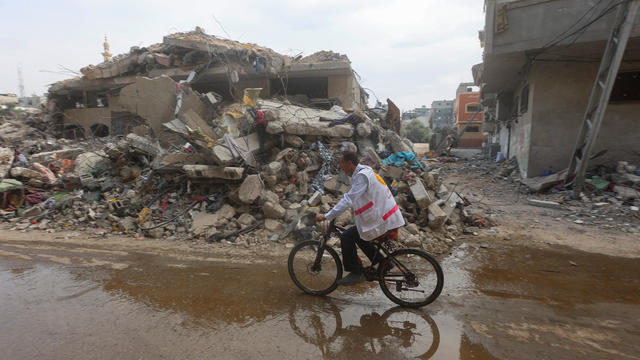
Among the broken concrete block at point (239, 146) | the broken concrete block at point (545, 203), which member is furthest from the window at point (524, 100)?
the broken concrete block at point (239, 146)

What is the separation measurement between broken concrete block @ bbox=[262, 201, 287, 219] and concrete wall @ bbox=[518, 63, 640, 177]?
8.41m

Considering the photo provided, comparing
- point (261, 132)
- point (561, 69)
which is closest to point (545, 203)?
point (561, 69)

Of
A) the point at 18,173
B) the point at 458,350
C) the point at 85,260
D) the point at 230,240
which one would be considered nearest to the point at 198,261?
the point at 230,240

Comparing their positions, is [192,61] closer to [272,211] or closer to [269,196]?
[269,196]

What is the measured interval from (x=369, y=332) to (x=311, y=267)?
1.05 m

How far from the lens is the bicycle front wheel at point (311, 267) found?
364 cm

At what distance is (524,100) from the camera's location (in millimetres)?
11469

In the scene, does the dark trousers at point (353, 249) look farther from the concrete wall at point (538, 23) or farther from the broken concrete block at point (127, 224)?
the concrete wall at point (538, 23)

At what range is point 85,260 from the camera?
16.1 ft

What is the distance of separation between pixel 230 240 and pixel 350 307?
3071mm

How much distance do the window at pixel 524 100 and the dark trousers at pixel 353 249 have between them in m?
10.3

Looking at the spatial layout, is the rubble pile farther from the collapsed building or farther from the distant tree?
the distant tree

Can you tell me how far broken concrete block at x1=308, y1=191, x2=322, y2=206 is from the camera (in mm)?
6398

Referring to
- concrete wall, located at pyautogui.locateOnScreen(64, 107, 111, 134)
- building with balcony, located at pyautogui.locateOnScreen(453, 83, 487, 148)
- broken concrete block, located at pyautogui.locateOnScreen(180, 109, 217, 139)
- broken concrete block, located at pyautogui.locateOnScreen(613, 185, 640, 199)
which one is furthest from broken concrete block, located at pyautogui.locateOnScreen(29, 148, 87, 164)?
building with balcony, located at pyautogui.locateOnScreen(453, 83, 487, 148)
